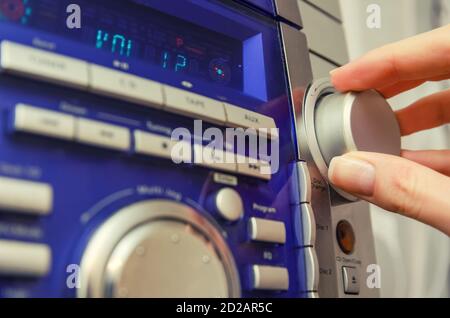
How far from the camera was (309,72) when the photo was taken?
1.90 feet

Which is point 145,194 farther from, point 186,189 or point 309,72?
point 309,72

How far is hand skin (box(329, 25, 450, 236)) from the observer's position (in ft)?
1.48

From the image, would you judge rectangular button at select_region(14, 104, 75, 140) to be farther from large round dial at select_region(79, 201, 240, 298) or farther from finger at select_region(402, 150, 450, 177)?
finger at select_region(402, 150, 450, 177)

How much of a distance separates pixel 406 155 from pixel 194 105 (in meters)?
0.29

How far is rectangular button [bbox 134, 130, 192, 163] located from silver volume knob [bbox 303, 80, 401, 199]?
0.50 ft

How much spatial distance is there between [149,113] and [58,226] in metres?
0.12

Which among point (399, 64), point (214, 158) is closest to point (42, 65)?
point (214, 158)

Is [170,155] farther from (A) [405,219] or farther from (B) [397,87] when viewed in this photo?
(A) [405,219]

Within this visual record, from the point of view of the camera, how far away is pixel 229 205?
0.43m

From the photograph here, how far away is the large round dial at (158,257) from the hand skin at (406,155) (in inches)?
5.7

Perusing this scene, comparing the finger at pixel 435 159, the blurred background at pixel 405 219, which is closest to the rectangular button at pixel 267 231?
the finger at pixel 435 159

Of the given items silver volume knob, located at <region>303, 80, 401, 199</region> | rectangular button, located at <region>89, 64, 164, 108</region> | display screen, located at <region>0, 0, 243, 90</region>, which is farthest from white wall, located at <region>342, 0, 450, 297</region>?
rectangular button, located at <region>89, 64, 164, 108</region>
